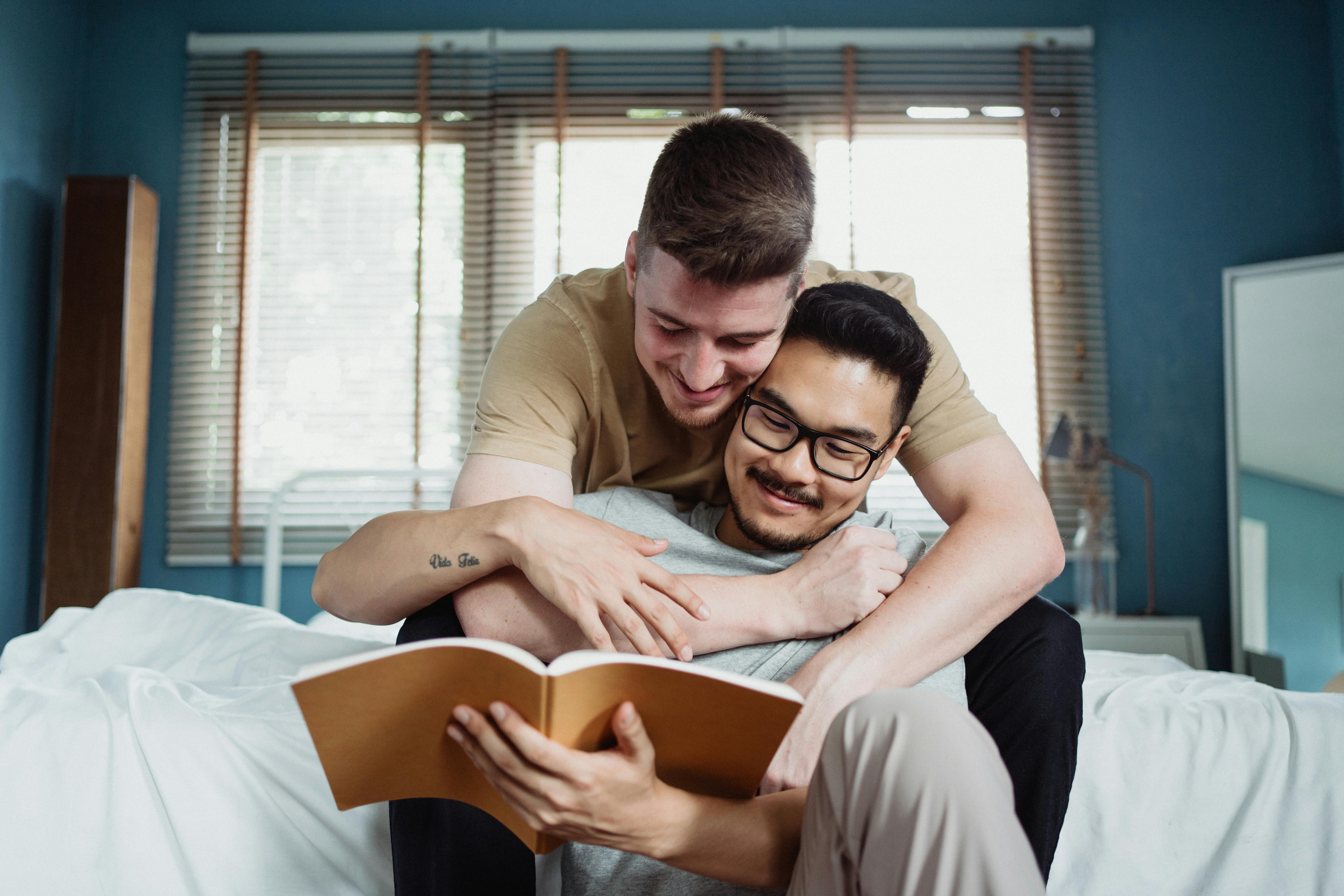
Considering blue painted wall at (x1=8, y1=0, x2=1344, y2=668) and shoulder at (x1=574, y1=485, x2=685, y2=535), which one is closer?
shoulder at (x1=574, y1=485, x2=685, y2=535)

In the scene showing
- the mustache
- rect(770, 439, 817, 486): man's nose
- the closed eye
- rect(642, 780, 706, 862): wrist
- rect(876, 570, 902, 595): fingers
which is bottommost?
rect(642, 780, 706, 862): wrist

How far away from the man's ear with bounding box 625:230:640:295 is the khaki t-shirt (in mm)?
69

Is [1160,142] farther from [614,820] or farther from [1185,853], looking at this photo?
[614,820]

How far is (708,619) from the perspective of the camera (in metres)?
1.02

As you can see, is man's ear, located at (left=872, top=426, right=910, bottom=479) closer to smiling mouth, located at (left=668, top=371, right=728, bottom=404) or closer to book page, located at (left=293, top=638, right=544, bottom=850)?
smiling mouth, located at (left=668, top=371, right=728, bottom=404)

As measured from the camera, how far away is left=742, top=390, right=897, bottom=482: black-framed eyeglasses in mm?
1158

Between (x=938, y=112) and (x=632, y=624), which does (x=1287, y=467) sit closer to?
(x=938, y=112)

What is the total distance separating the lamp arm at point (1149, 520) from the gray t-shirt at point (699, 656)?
1975 millimetres

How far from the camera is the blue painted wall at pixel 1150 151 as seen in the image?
3.08m

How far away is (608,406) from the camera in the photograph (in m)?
1.34

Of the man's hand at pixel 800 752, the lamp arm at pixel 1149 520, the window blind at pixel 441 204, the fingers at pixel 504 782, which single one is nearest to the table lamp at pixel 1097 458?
the lamp arm at pixel 1149 520

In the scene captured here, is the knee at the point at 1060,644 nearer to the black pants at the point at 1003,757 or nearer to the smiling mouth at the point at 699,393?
the black pants at the point at 1003,757

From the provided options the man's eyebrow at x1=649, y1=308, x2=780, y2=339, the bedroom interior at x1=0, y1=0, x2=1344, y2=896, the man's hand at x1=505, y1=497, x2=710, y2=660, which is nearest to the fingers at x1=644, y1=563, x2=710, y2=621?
the man's hand at x1=505, y1=497, x2=710, y2=660

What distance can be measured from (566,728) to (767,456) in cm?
56
